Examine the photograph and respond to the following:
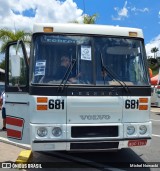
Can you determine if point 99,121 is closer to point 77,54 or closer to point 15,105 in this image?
point 77,54

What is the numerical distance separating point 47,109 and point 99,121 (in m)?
1.01

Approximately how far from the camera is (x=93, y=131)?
23.1 feet

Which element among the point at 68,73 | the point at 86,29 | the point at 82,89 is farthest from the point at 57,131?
the point at 86,29

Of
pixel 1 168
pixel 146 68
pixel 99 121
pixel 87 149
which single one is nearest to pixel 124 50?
pixel 146 68

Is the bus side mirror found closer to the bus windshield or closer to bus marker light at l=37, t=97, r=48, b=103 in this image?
the bus windshield

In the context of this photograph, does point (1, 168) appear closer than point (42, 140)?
No

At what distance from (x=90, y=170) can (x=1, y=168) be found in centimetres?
178

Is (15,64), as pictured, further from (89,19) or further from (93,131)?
(89,19)

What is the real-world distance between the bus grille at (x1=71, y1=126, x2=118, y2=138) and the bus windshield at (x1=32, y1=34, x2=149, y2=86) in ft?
2.73

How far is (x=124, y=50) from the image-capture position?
752 cm

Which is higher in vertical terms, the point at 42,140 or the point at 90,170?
the point at 42,140

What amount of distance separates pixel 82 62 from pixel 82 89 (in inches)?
21.9

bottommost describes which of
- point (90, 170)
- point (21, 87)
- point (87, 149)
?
point (90, 170)

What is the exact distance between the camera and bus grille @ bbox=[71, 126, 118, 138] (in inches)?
274
